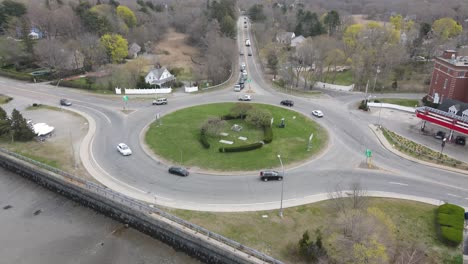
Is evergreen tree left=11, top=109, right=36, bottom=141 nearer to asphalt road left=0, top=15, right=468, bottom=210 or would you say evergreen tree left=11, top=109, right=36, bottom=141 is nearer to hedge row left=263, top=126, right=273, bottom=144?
asphalt road left=0, top=15, right=468, bottom=210

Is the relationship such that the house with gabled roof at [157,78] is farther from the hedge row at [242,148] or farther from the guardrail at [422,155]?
the guardrail at [422,155]

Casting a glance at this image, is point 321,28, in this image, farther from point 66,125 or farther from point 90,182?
point 90,182

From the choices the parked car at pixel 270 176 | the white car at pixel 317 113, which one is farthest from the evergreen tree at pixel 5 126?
the white car at pixel 317 113

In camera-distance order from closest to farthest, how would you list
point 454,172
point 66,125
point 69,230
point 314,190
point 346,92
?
point 69,230 → point 314,190 → point 454,172 → point 66,125 → point 346,92

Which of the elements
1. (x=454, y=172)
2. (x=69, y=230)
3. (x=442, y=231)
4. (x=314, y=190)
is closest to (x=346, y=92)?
(x=454, y=172)

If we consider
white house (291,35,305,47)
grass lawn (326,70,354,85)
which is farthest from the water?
white house (291,35,305,47)

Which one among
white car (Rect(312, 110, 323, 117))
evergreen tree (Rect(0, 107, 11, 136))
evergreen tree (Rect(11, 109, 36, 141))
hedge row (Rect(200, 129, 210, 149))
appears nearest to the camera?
hedge row (Rect(200, 129, 210, 149))
